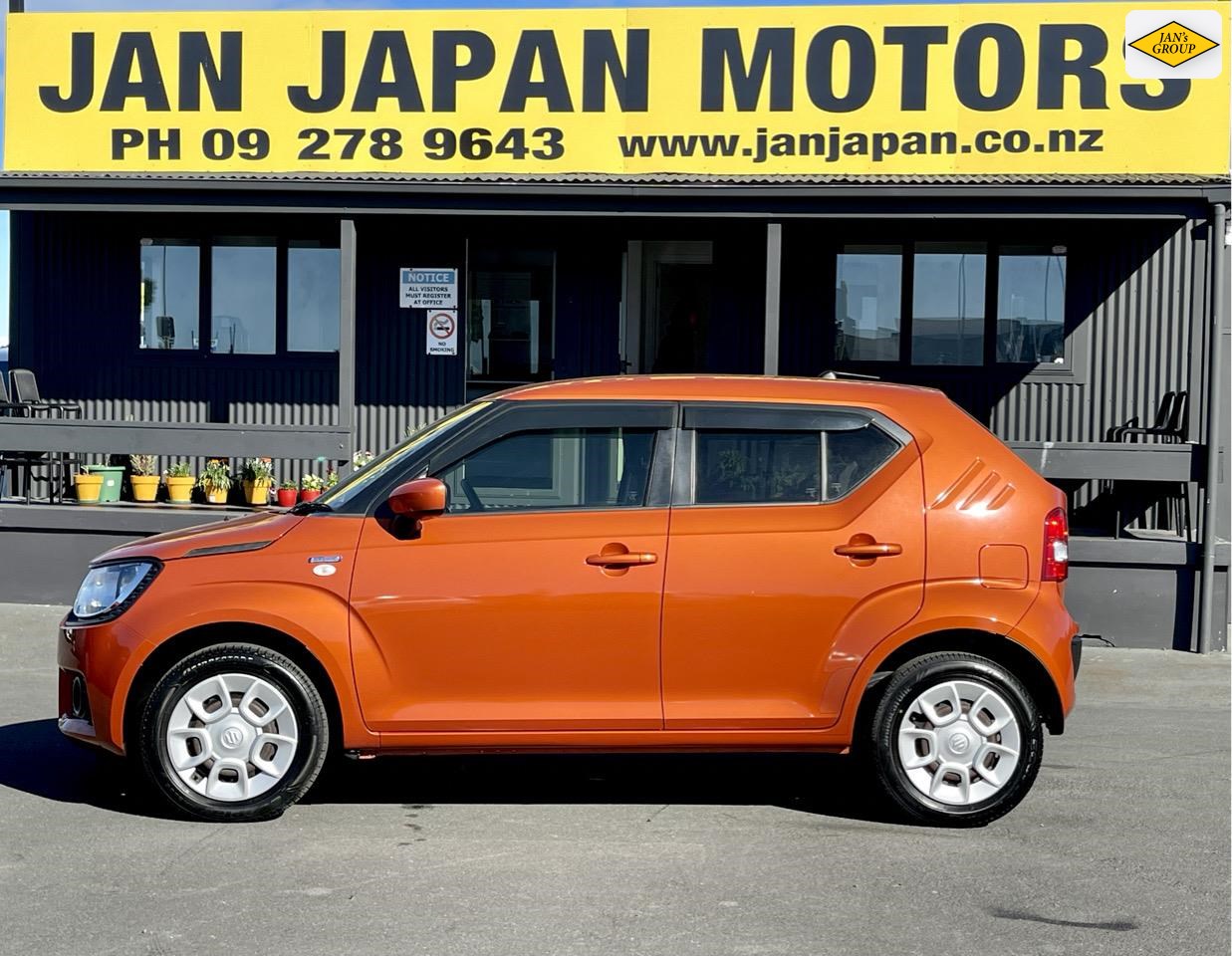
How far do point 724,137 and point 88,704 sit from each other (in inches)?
370

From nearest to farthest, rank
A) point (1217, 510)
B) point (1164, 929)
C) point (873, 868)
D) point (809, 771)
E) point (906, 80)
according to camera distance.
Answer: point (1164, 929) → point (873, 868) → point (809, 771) → point (1217, 510) → point (906, 80)

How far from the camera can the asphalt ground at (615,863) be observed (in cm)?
487

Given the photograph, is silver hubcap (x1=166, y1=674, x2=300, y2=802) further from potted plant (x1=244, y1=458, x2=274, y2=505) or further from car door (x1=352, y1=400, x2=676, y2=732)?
potted plant (x1=244, y1=458, x2=274, y2=505)

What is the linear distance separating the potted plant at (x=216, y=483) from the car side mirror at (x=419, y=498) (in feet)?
27.6

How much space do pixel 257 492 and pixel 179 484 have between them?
702 mm

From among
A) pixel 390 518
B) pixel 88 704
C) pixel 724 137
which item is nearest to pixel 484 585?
pixel 390 518

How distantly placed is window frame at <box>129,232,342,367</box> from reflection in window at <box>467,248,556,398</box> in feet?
4.68

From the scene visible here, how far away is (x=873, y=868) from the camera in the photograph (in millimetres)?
5676

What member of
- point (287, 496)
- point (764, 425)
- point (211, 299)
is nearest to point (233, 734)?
point (764, 425)

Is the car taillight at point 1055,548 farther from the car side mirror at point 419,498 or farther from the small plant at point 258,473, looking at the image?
the small plant at point 258,473

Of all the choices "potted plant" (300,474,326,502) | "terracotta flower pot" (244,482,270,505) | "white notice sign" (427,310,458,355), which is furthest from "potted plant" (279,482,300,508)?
"white notice sign" (427,310,458,355)

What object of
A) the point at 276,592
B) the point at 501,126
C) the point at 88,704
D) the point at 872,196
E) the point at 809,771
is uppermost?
the point at 501,126

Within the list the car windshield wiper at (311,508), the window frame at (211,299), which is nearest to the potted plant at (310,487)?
the window frame at (211,299)

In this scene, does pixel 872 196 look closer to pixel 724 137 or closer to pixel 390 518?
pixel 724 137
